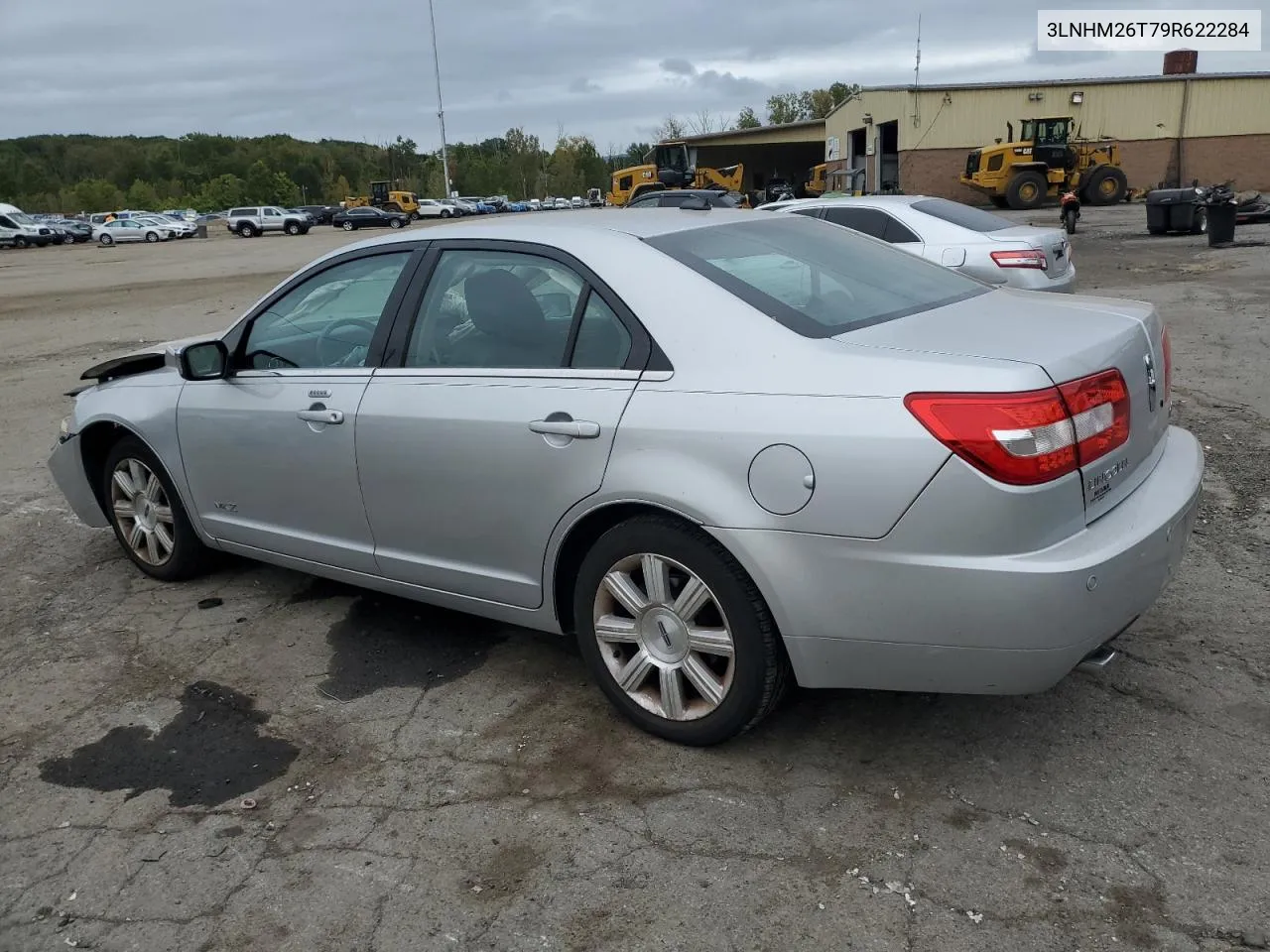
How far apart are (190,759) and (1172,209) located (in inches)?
894

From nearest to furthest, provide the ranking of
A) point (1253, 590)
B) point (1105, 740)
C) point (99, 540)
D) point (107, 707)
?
point (1105, 740) → point (107, 707) → point (1253, 590) → point (99, 540)

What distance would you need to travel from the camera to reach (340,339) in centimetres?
410

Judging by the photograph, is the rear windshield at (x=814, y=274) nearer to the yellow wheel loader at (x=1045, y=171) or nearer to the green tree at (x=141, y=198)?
the yellow wheel loader at (x=1045, y=171)

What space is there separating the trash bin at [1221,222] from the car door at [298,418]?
61.1 ft

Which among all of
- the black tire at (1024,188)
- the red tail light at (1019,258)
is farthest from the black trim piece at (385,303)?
the black tire at (1024,188)

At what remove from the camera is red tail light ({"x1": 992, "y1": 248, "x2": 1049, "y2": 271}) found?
30.3 ft

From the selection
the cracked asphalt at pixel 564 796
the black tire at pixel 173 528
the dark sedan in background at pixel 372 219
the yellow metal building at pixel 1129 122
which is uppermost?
the yellow metal building at pixel 1129 122

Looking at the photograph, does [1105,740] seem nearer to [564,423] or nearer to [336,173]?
[564,423]

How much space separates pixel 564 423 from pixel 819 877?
1.47 meters

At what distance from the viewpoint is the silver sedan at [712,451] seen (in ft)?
8.73

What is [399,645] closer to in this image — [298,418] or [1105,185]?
[298,418]

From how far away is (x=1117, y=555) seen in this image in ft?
8.93

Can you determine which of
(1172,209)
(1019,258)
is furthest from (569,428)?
(1172,209)

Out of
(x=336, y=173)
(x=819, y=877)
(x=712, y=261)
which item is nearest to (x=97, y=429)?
(x=712, y=261)
